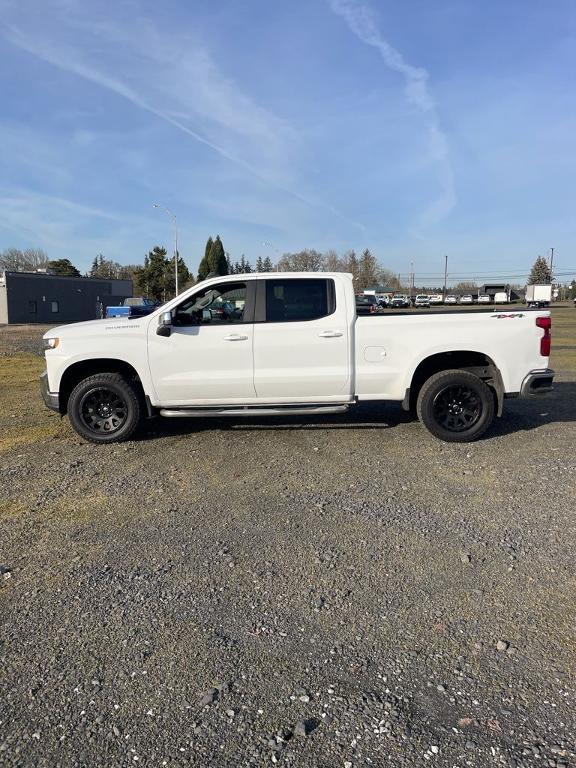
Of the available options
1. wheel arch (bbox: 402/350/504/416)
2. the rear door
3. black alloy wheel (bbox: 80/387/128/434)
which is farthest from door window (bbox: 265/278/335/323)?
black alloy wheel (bbox: 80/387/128/434)

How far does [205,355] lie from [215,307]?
0.59 metres

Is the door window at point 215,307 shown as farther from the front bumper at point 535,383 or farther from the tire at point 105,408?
the front bumper at point 535,383

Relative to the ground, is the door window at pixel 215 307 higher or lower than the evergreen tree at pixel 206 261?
lower

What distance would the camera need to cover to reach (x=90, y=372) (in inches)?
258

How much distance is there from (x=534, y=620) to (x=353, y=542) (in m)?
1.29

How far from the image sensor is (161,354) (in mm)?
6281

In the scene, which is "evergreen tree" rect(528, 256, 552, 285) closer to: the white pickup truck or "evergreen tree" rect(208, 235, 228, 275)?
"evergreen tree" rect(208, 235, 228, 275)

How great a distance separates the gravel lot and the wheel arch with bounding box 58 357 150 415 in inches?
35.0

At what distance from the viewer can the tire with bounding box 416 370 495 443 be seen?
6328 mm

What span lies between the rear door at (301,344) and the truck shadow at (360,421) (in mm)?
831

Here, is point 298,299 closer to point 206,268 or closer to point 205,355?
point 205,355

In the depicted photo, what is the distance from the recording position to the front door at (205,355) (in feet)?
20.6

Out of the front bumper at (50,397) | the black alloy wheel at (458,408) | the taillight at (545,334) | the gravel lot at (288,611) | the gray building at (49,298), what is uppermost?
the gray building at (49,298)

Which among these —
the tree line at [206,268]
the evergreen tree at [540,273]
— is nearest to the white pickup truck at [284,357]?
the tree line at [206,268]
